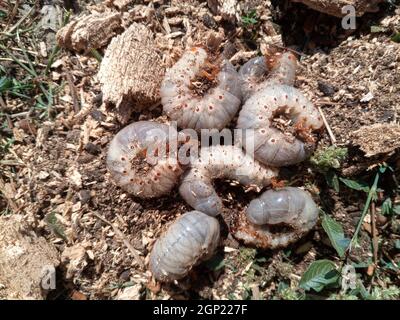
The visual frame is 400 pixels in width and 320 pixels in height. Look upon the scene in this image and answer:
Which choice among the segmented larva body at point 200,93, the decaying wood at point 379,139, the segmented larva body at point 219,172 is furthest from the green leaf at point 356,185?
the segmented larva body at point 200,93

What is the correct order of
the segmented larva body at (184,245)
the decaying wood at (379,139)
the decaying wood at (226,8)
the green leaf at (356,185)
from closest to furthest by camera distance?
1. the segmented larva body at (184,245)
2. the decaying wood at (379,139)
3. the green leaf at (356,185)
4. the decaying wood at (226,8)

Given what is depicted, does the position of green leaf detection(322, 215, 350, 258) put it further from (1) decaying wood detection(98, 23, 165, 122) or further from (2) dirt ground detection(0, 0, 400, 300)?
(1) decaying wood detection(98, 23, 165, 122)

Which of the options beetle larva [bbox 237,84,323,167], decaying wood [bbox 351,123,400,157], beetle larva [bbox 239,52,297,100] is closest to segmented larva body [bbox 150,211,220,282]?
beetle larva [bbox 237,84,323,167]

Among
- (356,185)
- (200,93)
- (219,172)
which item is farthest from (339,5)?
(219,172)

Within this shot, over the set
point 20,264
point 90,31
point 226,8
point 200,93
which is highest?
point 226,8

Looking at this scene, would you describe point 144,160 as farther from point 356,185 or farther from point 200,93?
point 356,185

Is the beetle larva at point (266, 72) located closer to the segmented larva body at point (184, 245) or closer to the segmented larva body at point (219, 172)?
the segmented larva body at point (219, 172)

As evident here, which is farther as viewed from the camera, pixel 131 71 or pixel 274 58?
pixel 274 58
